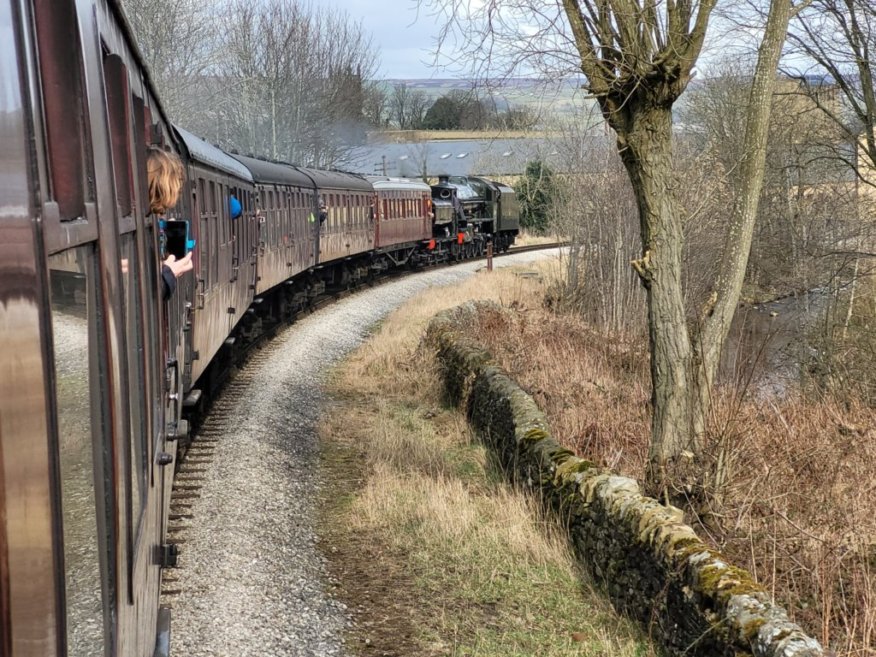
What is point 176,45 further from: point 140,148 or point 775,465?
point 140,148

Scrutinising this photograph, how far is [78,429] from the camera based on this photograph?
1572mm

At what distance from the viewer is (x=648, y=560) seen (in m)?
5.58

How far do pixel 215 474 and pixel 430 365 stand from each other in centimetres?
588

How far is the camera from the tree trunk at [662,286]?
7.28m

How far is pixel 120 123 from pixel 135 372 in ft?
2.25

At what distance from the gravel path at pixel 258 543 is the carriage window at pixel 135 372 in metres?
2.76

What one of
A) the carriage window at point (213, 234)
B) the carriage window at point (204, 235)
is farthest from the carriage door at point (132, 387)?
the carriage window at point (213, 234)

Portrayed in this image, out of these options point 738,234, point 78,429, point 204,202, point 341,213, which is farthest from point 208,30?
point 78,429

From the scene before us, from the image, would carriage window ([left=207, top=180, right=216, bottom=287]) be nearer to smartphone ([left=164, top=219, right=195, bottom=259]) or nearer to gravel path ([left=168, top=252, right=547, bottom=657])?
gravel path ([left=168, top=252, right=547, bottom=657])

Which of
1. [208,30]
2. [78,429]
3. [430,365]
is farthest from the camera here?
[208,30]

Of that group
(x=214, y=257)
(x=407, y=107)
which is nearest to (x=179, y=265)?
(x=214, y=257)

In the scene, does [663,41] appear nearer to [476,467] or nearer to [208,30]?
[476,467]

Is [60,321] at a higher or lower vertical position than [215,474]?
higher

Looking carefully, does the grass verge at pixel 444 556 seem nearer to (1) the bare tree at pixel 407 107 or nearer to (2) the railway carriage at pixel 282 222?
(2) the railway carriage at pixel 282 222
